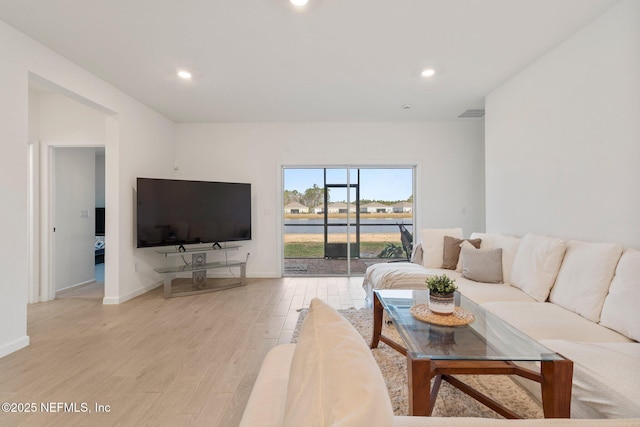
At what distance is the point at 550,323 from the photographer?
1860 mm

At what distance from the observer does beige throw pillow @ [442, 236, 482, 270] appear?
11.0ft

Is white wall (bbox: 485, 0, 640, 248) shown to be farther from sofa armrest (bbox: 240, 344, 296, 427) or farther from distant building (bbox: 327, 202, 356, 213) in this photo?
sofa armrest (bbox: 240, 344, 296, 427)

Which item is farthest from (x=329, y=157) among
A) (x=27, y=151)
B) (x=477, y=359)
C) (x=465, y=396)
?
(x=477, y=359)

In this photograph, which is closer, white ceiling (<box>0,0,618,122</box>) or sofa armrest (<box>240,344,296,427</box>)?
sofa armrest (<box>240,344,296,427</box>)

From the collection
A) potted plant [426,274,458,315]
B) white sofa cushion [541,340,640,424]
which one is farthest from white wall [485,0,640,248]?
potted plant [426,274,458,315]

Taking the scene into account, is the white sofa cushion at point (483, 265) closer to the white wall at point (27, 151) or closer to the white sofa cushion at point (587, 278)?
the white sofa cushion at point (587, 278)

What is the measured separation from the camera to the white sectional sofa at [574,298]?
1304 mm

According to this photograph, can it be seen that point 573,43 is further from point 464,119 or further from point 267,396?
point 267,396

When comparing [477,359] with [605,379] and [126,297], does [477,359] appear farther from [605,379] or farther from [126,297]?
[126,297]

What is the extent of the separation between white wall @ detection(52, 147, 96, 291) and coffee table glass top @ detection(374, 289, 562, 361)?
4.64 meters

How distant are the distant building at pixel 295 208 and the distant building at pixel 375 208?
39.2 inches

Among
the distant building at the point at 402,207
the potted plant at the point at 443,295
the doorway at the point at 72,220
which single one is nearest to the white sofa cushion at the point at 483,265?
the potted plant at the point at 443,295

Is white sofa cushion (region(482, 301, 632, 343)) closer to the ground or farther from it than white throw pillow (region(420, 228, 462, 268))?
closer to the ground

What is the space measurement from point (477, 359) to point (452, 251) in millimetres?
2187
